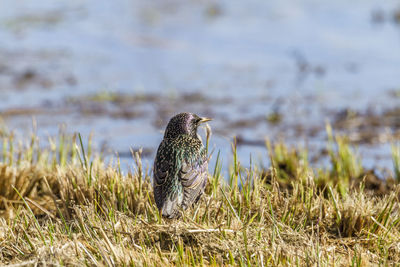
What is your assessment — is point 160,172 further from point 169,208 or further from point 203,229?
point 203,229

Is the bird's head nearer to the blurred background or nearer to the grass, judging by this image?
the grass

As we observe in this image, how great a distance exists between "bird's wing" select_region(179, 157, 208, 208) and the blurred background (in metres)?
1.69

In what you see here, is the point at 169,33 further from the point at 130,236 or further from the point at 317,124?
the point at 130,236

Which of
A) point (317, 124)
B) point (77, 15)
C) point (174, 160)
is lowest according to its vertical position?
point (317, 124)

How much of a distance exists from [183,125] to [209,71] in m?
8.78

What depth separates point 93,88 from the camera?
471 inches

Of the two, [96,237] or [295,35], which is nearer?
[96,237]

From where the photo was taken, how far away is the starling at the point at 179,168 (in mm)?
4246

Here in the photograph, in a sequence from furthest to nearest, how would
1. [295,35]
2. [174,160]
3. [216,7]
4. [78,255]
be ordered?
[216,7] → [295,35] → [174,160] → [78,255]

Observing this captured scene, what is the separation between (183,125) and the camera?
14.9 ft

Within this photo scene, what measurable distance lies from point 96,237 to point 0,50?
11450 mm

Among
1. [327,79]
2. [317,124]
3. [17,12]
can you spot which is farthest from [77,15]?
[317,124]

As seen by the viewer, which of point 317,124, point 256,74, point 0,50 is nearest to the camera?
point 317,124

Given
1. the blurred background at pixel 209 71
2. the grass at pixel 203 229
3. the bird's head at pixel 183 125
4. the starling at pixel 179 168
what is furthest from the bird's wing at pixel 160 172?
the blurred background at pixel 209 71
